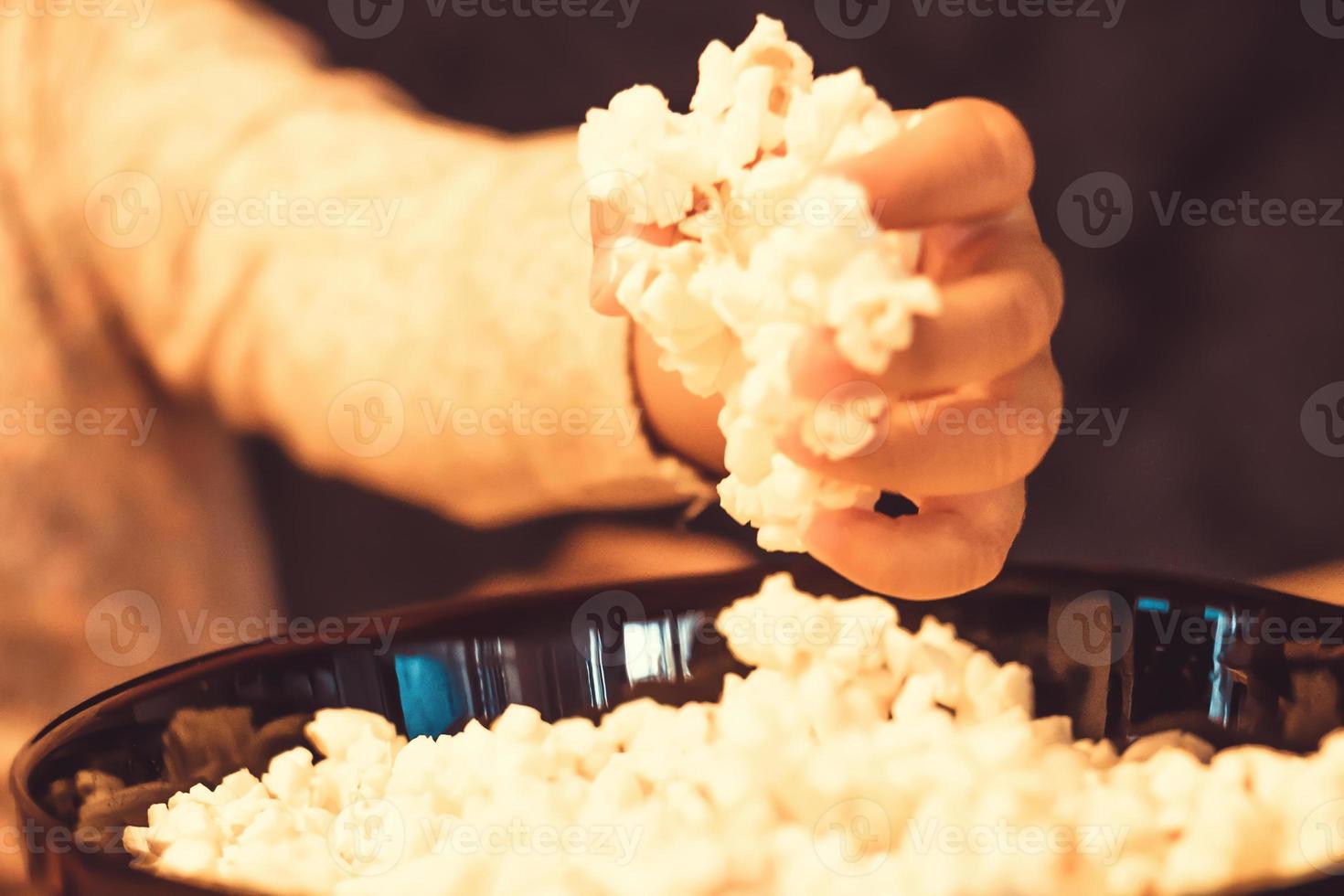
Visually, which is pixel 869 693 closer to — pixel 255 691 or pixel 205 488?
pixel 255 691

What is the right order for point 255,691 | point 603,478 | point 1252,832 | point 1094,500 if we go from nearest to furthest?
point 1252,832 < point 255,691 < point 603,478 < point 1094,500

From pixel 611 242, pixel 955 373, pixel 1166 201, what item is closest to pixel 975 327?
pixel 955 373

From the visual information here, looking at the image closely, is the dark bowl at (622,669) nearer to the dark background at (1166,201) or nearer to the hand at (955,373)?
the hand at (955,373)

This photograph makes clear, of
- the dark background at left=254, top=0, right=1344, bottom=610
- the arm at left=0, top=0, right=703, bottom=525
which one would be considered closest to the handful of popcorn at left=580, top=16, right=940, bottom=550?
the arm at left=0, top=0, right=703, bottom=525

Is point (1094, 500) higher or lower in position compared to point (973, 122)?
lower

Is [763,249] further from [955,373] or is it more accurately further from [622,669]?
[622,669]

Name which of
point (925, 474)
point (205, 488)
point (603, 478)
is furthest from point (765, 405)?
point (205, 488)

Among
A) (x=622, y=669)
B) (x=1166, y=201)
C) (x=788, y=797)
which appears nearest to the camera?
(x=788, y=797)
